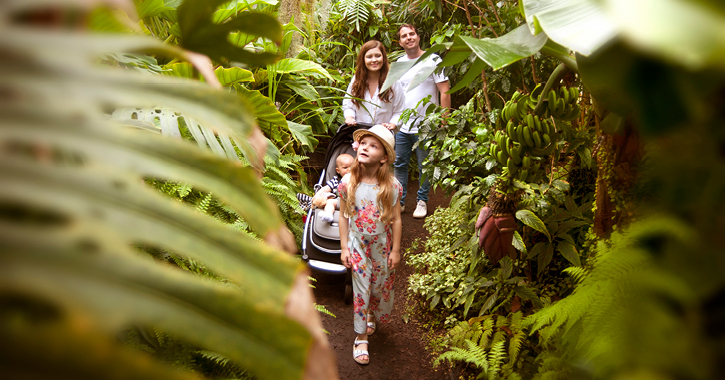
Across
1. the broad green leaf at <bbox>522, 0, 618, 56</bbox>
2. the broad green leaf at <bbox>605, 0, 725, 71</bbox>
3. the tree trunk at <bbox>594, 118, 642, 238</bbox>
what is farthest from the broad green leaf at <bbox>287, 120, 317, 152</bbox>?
the broad green leaf at <bbox>605, 0, 725, 71</bbox>

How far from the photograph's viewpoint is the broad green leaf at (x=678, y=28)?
139 millimetres

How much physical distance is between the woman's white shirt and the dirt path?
1.47m

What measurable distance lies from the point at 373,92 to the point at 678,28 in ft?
12.4

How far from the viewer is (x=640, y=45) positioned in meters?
0.15

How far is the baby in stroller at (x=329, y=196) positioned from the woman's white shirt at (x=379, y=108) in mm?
651

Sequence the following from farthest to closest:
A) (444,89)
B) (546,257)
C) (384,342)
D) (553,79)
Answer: (444,89), (384,342), (546,257), (553,79)

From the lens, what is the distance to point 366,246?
2412 mm

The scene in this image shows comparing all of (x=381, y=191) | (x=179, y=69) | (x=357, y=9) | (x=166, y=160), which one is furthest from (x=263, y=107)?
(x=357, y=9)

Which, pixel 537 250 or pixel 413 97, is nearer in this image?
pixel 537 250

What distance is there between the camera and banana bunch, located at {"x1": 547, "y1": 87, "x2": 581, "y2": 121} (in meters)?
1.03

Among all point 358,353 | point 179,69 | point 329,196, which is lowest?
point 358,353

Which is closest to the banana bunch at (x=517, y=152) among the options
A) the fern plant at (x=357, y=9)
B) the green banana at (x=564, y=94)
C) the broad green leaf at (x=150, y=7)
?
the green banana at (x=564, y=94)

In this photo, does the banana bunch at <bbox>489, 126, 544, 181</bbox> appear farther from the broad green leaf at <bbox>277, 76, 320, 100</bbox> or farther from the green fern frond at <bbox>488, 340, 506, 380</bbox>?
the broad green leaf at <bbox>277, 76, 320, 100</bbox>

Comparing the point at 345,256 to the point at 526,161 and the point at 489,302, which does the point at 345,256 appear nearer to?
the point at 489,302
